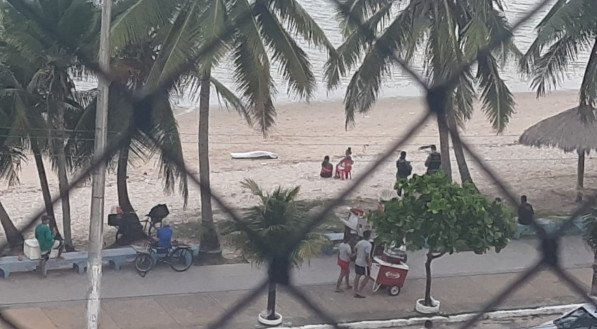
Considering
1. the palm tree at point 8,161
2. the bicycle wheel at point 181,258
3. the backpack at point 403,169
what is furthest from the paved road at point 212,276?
the backpack at point 403,169

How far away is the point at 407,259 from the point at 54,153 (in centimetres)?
112

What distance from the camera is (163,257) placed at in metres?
2.58

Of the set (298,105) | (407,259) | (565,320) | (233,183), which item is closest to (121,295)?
Result: (407,259)

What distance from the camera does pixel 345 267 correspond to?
2.54m

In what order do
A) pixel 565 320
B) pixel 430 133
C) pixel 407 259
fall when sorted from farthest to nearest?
pixel 430 133, pixel 407 259, pixel 565 320

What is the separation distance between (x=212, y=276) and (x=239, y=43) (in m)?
0.91

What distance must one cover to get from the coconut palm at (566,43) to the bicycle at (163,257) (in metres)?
1.12

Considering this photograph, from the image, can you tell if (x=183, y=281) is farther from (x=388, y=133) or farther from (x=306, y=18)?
(x=388, y=133)

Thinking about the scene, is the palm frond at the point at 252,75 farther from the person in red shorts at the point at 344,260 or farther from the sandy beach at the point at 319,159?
the sandy beach at the point at 319,159

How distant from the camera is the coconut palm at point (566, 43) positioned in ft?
4.75

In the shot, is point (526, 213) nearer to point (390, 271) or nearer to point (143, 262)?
→ point (390, 271)

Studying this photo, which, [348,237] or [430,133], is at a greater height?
[430,133]

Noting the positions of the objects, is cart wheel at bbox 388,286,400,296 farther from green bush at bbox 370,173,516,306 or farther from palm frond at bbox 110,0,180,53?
palm frond at bbox 110,0,180,53

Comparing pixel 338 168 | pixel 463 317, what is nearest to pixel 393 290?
pixel 463 317
